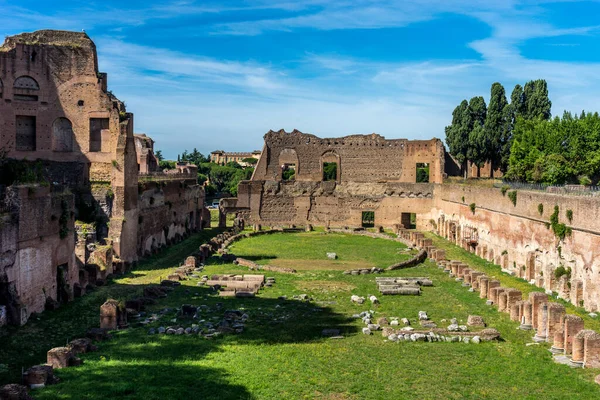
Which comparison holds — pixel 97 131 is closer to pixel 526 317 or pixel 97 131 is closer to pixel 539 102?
pixel 526 317

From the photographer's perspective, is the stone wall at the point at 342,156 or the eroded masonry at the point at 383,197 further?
the stone wall at the point at 342,156

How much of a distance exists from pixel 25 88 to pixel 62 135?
7.62ft

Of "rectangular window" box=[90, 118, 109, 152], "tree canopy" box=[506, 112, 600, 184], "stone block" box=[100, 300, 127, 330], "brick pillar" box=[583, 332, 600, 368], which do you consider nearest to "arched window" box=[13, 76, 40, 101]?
"rectangular window" box=[90, 118, 109, 152]

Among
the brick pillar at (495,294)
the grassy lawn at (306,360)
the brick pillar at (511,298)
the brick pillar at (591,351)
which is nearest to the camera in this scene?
the grassy lawn at (306,360)

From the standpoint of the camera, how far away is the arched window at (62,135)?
87.6ft

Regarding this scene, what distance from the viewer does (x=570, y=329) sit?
12.1m

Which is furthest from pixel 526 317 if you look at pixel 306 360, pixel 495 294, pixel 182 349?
pixel 182 349

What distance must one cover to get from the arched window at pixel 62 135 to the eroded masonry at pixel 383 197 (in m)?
Result: 15.5

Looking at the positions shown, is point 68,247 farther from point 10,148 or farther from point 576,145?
point 576,145

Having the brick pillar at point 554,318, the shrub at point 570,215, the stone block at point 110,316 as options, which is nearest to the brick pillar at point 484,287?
the shrub at point 570,215

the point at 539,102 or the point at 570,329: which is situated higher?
the point at 539,102

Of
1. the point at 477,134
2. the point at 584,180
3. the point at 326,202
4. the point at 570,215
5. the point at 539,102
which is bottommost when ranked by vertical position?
the point at 326,202

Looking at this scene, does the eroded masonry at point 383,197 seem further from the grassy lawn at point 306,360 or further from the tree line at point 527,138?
the grassy lawn at point 306,360

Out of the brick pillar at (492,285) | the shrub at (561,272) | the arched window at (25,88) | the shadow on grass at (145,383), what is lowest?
the shadow on grass at (145,383)
